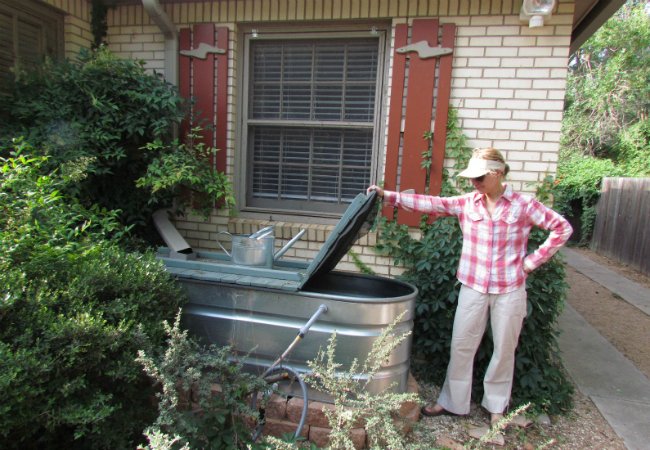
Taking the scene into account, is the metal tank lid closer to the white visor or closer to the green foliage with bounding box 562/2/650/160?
the white visor

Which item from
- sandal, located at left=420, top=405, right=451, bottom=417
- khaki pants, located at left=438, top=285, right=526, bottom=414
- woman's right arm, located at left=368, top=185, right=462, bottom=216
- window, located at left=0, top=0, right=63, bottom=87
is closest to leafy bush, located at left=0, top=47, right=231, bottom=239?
window, located at left=0, top=0, right=63, bottom=87

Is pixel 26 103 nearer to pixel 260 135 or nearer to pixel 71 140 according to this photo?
pixel 71 140

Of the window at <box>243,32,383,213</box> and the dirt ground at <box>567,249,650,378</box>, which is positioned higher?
Answer: the window at <box>243,32,383,213</box>

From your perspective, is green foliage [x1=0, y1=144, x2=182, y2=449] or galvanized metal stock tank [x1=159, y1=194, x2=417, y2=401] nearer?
green foliage [x1=0, y1=144, x2=182, y2=449]

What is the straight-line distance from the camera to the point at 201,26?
12.8 feet

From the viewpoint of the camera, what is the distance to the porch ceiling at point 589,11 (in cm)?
371

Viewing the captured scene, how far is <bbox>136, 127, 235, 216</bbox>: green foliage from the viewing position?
11.1 ft

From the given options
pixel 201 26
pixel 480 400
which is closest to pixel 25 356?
pixel 480 400

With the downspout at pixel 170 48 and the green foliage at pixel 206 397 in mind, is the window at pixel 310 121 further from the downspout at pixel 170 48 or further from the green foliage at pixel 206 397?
the green foliage at pixel 206 397

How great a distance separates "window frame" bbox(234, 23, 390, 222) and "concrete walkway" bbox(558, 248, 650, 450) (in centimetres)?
256

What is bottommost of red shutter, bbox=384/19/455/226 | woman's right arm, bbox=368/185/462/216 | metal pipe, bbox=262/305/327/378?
metal pipe, bbox=262/305/327/378

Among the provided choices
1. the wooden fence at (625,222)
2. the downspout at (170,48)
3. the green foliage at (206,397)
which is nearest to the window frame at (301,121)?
the downspout at (170,48)

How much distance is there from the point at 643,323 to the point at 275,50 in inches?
231

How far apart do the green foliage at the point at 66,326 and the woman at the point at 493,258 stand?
1.57 m
